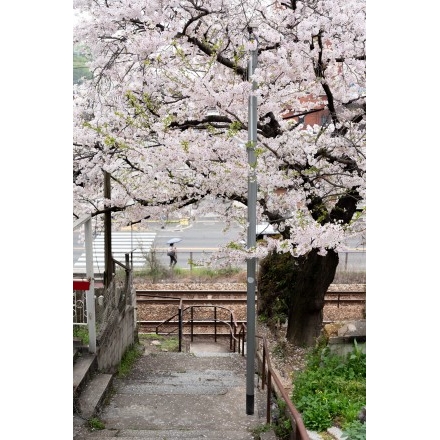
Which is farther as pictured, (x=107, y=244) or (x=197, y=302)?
(x=197, y=302)

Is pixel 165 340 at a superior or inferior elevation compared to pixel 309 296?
inferior

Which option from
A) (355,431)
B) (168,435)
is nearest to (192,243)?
(168,435)

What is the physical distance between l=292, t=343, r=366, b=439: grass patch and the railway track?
5656 millimetres

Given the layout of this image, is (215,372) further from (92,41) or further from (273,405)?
(92,41)

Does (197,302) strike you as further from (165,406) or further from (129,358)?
(165,406)

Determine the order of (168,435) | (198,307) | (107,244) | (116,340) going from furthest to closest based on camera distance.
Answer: (198,307) → (107,244) → (116,340) → (168,435)

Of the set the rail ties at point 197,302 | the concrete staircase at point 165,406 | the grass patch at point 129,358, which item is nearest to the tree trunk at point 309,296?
the concrete staircase at point 165,406

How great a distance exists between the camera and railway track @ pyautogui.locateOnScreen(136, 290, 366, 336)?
12383 millimetres

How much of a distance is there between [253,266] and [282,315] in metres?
5.27

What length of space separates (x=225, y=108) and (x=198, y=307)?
24.8 ft

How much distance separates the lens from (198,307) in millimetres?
12953

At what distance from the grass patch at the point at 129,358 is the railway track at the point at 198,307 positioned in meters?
2.61

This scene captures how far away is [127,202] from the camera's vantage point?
27.8ft
